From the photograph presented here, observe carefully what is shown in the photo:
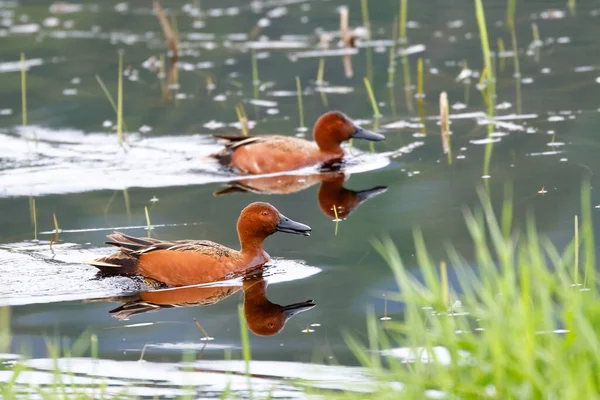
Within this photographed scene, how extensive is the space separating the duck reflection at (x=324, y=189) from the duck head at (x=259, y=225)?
3.26 ft

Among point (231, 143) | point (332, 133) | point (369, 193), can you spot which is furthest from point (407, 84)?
point (369, 193)

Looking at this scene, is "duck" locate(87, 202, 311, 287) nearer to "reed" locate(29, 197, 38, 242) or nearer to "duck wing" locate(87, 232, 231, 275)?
"duck wing" locate(87, 232, 231, 275)

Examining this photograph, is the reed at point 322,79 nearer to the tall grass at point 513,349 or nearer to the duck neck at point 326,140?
the duck neck at point 326,140

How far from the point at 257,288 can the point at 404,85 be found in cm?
797

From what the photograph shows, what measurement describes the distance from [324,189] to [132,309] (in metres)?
3.79

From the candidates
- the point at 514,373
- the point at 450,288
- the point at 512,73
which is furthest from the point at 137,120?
the point at 514,373

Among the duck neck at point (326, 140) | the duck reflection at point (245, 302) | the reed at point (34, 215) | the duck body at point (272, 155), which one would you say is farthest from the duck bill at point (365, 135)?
the duck reflection at point (245, 302)

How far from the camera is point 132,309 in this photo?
A: 7.14 m

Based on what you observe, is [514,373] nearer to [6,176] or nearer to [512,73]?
[6,176]

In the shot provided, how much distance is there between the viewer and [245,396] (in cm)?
531

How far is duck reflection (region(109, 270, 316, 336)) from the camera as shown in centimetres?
675

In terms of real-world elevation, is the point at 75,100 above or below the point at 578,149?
above

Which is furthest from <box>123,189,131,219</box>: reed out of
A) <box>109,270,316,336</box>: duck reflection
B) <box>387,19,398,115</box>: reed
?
<box>387,19,398,115</box>: reed

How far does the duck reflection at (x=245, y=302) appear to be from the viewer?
675cm
